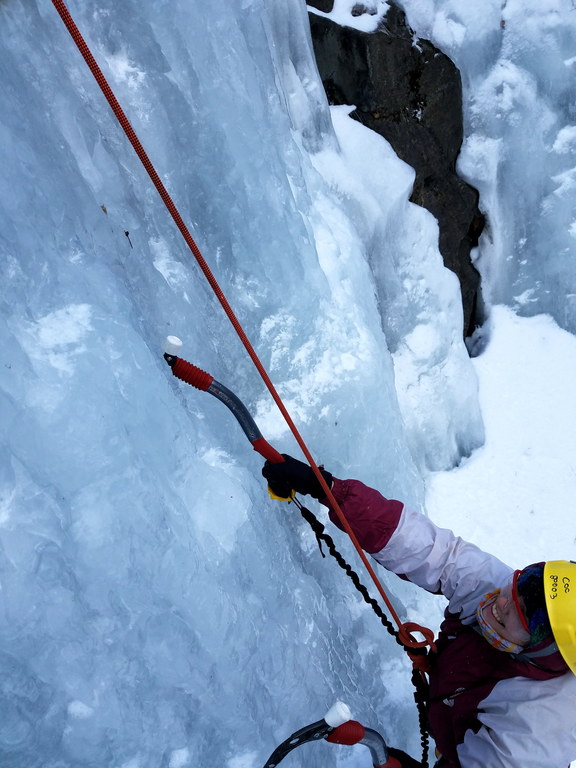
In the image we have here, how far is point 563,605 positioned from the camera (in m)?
1.41

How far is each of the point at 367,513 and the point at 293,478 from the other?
28cm

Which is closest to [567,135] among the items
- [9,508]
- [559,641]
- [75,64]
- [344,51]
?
[344,51]

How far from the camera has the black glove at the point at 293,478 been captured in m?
1.96

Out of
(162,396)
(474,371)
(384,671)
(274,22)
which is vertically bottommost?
(384,671)

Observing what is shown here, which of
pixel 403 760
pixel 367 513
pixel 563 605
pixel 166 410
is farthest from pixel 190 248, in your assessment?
pixel 403 760

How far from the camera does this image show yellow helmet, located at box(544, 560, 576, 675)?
54.4 inches

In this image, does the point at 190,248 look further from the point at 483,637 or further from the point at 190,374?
the point at 483,637

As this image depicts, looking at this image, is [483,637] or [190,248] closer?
[483,637]

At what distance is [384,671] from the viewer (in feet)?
8.65

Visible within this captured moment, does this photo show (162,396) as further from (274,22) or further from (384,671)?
(274,22)

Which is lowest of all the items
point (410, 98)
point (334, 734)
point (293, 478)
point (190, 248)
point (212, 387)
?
point (334, 734)

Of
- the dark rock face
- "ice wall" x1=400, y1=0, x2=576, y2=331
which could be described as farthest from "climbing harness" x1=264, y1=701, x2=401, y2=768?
"ice wall" x1=400, y1=0, x2=576, y2=331

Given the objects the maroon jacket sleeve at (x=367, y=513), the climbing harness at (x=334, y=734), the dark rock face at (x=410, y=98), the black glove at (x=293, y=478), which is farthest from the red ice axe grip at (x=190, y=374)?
the dark rock face at (x=410, y=98)

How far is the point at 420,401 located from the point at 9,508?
2881 mm
